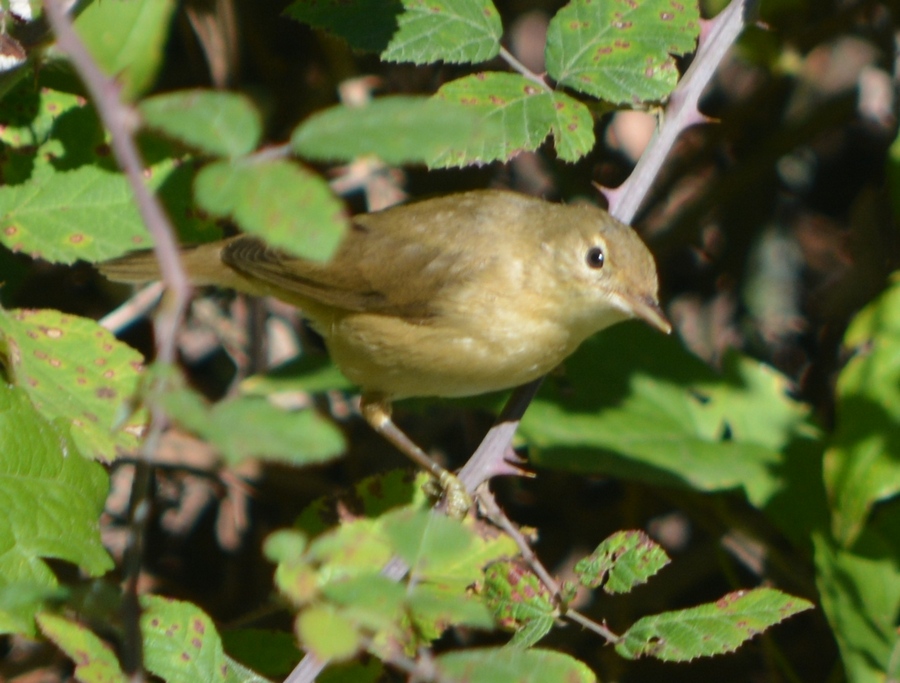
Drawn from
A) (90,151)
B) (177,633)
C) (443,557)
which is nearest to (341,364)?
(90,151)

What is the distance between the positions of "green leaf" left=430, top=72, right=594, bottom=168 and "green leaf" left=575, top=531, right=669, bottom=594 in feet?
2.90

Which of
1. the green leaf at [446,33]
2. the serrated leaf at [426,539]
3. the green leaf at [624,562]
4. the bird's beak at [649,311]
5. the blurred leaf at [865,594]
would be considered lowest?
the blurred leaf at [865,594]

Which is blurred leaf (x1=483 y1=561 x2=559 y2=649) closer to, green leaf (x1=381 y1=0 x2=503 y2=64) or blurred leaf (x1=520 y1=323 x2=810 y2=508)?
blurred leaf (x1=520 y1=323 x2=810 y2=508)

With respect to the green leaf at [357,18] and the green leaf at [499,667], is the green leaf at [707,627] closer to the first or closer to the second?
the green leaf at [499,667]

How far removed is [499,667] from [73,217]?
5.74 feet

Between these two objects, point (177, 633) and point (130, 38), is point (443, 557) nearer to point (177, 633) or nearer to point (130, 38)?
point (177, 633)

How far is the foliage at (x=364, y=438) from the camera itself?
116 cm

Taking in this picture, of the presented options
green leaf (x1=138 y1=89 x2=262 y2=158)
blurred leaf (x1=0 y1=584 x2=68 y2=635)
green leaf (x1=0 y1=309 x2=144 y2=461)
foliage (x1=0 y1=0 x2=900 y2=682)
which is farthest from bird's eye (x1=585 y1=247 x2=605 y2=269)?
green leaf (x1=138 y1=89 x2=262 y2=158)

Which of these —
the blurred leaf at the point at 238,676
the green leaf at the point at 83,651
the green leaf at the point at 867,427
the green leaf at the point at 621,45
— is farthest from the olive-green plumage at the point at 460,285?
the green leaf at the point at 83,651

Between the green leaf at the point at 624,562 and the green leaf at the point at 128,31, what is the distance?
1.42 metres

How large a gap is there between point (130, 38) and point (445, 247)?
111cm

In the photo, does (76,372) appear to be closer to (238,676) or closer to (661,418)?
(238,676)

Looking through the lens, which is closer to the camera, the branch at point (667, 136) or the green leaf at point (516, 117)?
the green leaf at point (516, 117)

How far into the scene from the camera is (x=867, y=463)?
8.83 ft
